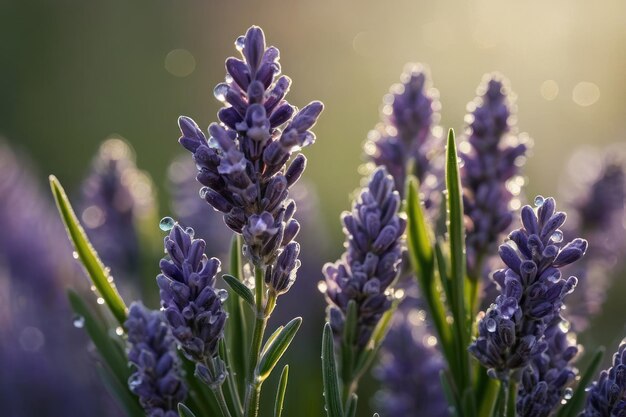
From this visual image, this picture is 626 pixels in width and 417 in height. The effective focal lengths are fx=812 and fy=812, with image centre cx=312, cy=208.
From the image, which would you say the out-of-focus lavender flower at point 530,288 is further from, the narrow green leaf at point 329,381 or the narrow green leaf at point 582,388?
the narrow green leaf at point 582,388

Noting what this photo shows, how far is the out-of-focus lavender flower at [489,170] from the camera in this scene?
180 cm

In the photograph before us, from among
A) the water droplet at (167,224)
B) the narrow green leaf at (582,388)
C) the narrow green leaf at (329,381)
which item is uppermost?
the water droplet at (167,224)

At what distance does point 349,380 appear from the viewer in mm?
1652

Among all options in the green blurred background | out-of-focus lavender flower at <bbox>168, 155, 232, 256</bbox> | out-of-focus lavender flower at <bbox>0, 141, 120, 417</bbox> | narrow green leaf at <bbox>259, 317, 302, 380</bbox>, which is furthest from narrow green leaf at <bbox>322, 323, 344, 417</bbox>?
the green blurred background

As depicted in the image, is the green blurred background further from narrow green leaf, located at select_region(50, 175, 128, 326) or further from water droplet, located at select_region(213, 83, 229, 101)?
water droplet, located at select_region(213, 83, 229, 101)

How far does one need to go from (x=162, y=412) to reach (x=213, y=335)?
0.21 metres

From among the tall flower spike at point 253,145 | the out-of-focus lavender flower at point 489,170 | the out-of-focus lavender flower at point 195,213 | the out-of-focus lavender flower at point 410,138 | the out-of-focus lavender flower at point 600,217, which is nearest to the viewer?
the tall flower spike at point 253,145

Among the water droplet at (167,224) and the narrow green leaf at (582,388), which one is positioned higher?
the water droplet at (167,224)

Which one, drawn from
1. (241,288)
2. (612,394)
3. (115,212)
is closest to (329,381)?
(241,288)

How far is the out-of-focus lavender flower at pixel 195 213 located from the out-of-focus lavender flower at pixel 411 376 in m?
1.02

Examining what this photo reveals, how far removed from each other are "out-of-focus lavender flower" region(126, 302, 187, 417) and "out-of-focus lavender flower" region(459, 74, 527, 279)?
75 cm

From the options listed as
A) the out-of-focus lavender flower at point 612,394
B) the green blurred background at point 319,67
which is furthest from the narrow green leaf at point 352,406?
the green blurred background at point 319,67

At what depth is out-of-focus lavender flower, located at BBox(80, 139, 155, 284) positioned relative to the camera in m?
2.63

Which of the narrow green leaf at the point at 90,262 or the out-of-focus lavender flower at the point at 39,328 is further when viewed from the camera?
the out-of-focus lavender flower at the point at 39,328
